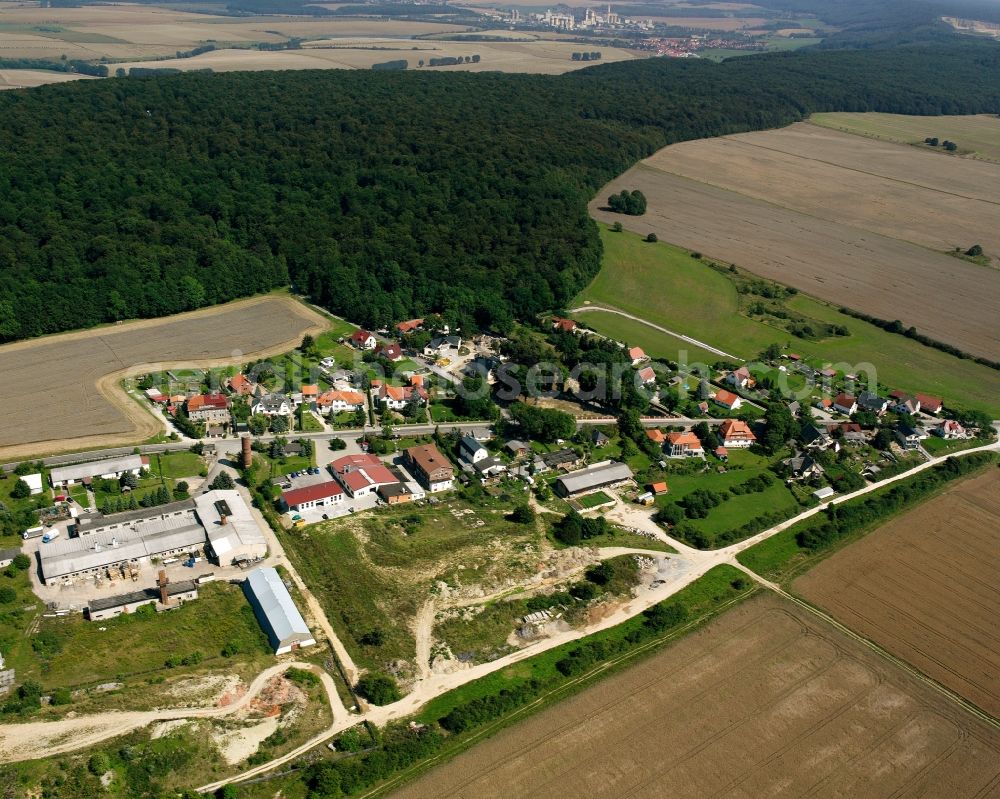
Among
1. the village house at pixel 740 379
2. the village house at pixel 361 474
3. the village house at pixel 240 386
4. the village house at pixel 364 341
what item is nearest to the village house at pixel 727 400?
the village house at pixel 740 379

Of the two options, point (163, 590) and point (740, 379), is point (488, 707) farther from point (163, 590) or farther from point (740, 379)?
point (740, 379)

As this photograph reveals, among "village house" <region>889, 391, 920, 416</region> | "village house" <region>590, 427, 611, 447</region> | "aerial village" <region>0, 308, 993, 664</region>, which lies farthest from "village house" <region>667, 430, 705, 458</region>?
"village house" <region>889, 391, 920, 416</region>

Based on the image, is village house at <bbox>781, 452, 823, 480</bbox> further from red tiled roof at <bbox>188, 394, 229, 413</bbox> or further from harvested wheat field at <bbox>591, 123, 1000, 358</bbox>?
red tiled roof at <bbox>188, 394, 229, 413</bbox>

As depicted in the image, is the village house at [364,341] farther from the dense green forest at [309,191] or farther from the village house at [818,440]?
the village house at [818,440]

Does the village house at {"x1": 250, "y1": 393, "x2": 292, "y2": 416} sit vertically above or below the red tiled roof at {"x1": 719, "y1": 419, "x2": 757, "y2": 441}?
above

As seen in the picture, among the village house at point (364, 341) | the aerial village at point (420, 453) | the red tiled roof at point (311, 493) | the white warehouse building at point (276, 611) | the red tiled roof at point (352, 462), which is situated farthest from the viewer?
the village house at point (364, 341)

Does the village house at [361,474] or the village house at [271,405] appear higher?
the village house at [271,405]
